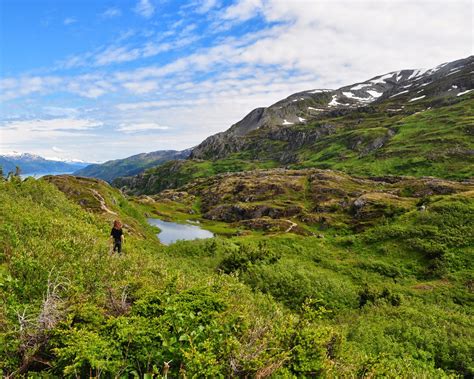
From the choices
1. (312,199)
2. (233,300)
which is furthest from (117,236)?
(312,199)

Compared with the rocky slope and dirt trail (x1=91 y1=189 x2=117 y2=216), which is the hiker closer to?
the rocky slope

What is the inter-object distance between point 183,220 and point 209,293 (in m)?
129

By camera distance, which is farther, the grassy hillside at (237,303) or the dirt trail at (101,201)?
the dirt trail at (101,201)

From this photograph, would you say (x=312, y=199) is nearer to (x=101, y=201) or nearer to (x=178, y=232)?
(x=178, y=232)

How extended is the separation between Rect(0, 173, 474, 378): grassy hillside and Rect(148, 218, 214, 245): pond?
6127 cm

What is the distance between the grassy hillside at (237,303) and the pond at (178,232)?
61.3 m

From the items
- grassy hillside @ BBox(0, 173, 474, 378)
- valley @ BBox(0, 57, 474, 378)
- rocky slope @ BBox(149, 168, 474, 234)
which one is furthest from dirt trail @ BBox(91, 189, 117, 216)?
rocky slope @ BBox(149, 168, 474, 234)

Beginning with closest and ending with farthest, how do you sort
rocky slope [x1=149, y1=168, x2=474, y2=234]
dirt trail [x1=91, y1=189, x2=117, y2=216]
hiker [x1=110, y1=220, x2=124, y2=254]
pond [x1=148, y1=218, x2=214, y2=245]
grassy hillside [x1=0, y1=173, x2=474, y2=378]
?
1. grassy hillside [x1=0, y1=173, x2=474, y2=378]
2. hiker [x1=110, y1=220, x2=124, y2=254]
3. dirt trail [x1=91, y1=189, x2=117, y2=216]
4. rocky slope [x1=149, y1=168, x2=474, y2=234]
5. pond [x1=148, y1=218, x2=214, y2=245]

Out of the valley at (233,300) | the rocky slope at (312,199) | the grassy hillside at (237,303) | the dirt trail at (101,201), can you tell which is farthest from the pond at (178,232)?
the grassy hillside at (237,303)

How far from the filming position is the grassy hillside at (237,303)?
30.7 ft

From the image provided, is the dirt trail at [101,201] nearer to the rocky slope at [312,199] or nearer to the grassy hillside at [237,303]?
the grassy hillside at [237,303]

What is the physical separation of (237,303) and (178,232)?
345 ft

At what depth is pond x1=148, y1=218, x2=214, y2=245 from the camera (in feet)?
352

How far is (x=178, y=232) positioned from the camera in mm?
116250
